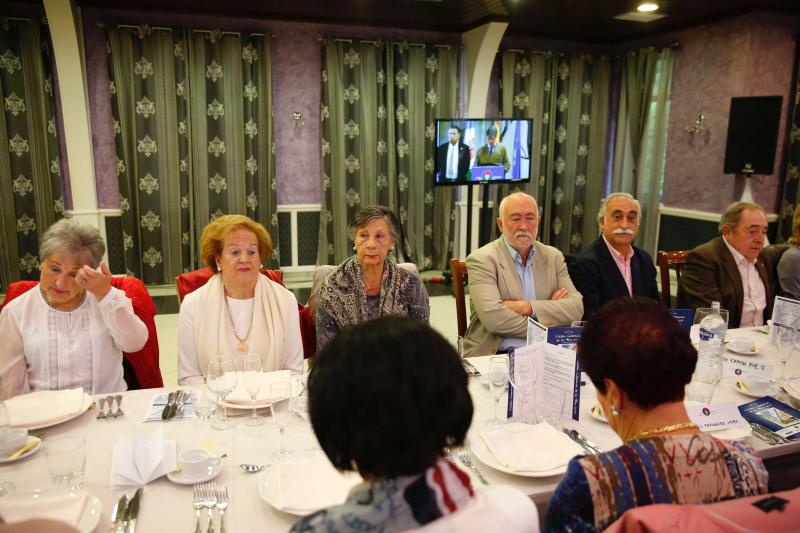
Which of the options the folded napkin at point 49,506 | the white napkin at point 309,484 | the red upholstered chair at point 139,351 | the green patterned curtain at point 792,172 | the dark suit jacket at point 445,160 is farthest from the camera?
the dark suit jacket at point 445,160

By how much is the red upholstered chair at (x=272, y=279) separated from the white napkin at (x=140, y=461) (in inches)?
45.7

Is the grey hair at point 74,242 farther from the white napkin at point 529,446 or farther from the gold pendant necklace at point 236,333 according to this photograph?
the white napkin at point 529,446

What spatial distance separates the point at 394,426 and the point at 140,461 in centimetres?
91

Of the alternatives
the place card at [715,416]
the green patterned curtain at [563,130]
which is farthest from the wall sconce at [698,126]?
the place card at [715,416]

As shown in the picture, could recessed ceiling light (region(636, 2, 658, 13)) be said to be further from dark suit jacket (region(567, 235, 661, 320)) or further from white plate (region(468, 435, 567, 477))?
white plate (region(468, 435, 567, 477))

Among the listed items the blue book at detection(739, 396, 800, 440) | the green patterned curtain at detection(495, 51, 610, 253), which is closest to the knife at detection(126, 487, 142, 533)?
the blue book at detection(739, 396, 800, 440)

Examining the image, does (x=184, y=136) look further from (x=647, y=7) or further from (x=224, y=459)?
(x=224, y=459)

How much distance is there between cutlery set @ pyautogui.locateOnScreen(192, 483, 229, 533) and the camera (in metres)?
1.29

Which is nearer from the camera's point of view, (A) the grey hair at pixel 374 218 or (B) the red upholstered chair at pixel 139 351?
(B) the red upholstered chair at pixel 139 351

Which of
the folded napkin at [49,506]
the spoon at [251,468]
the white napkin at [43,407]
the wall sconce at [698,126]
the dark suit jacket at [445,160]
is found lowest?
the spoon at [251,468]

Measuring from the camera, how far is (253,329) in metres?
2.46

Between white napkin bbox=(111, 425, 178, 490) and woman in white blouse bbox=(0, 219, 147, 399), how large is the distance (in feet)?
2.49

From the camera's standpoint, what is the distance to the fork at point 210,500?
50.6 inches

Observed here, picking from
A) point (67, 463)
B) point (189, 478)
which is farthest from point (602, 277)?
point (67, 463)
